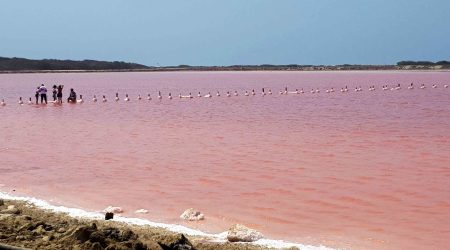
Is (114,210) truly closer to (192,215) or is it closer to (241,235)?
(192,215)

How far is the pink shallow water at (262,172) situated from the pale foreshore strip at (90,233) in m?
0.54

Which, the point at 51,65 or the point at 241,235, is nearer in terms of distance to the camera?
the point at 241,235

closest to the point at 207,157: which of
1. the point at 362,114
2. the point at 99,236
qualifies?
the point at 99,236

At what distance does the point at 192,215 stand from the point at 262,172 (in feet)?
12.8

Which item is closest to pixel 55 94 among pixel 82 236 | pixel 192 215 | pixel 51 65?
pixel 192 215

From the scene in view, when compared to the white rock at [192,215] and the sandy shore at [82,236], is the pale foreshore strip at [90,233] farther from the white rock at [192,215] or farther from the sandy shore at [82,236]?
the white rock at [192,215]

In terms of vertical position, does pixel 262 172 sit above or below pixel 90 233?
below

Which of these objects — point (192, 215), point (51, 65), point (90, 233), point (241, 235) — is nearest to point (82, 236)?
point (90, 233)

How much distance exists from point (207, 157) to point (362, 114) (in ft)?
47.3

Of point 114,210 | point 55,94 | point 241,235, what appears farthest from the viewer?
point 55,94

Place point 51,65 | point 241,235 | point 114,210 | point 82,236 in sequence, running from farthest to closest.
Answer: point 51,65, point 114,210, point 241,235, point 82,236

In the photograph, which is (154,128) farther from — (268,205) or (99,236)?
(99,236)

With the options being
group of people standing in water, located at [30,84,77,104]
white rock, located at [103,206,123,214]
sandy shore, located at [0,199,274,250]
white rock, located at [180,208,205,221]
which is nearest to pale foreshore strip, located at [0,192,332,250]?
sandy shore, located at [0,199,274,250]

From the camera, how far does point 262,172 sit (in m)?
12.6
